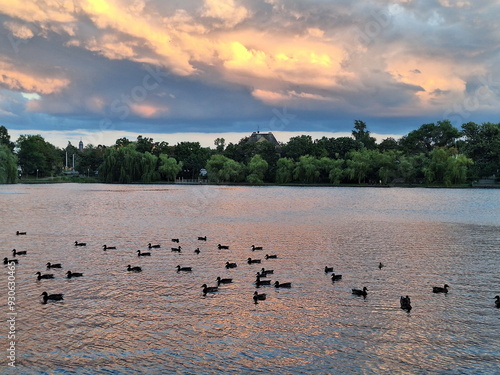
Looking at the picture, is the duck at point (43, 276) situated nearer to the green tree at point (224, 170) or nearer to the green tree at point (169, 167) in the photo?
the green tree at point (224, 170)

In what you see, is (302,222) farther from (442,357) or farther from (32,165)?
(32,165)

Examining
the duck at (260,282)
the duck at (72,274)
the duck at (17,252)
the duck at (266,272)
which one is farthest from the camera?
the duck at (17,252)

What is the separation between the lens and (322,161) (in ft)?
520

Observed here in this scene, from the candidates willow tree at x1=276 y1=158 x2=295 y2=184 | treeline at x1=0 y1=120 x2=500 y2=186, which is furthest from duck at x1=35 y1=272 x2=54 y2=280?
willow tree at x1=276 y1=158 x2=295 y2=184

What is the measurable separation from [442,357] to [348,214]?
1908 inches

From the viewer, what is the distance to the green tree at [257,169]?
6499 inches

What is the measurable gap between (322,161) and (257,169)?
73.3 feet

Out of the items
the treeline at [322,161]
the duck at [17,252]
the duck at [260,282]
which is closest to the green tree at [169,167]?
the treeline at [322,161]

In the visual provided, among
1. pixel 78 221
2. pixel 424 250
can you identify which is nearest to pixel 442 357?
pixel 424 250

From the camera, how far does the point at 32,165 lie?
19400 cm

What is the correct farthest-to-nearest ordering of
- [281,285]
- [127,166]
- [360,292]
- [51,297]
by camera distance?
[127,166]
[281,285]
[360,292]
[51,297]

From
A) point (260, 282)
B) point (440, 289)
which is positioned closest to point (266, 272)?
point (260, 282)

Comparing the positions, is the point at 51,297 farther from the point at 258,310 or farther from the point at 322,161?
the point at 322,161

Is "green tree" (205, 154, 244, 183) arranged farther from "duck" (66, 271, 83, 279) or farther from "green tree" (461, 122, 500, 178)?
"duck" (66, 271, 83, 279)
